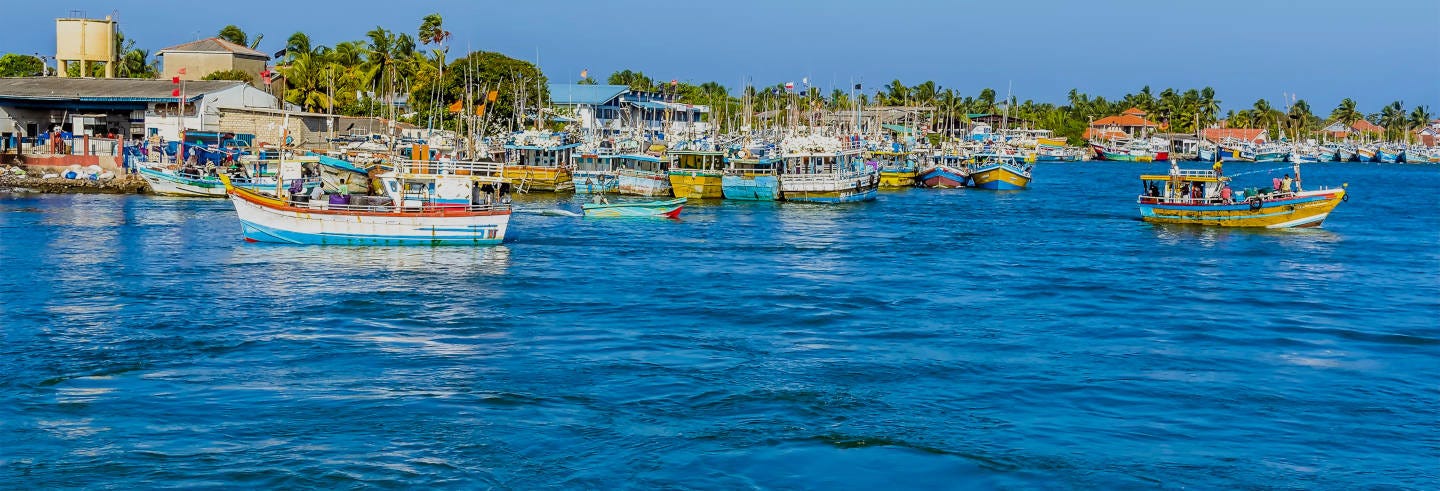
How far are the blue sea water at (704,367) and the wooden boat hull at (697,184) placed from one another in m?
24.1

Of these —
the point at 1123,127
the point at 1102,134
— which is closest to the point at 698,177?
the point at 1102,134

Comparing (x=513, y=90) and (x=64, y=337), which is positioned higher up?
(x=513, y=90)

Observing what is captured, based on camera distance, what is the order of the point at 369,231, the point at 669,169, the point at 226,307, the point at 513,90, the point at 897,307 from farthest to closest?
the point at 513,90, the point at 669,169, the point at 369,231, the point at 897,307, the point at 226,307

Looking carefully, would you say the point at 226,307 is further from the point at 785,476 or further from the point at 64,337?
the point at 785,476

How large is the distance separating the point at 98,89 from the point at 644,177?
99.8 ft

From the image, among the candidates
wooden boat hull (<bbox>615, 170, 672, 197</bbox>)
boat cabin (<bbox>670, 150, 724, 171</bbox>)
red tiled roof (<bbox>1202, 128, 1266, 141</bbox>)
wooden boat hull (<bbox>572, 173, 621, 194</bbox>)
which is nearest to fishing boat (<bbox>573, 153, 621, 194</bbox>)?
wooden boat hull (<bbox>572, 173, 621, 194</bbox>)

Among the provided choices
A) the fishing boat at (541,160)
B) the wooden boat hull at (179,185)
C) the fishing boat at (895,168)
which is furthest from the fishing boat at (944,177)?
the wooden boat hull at (179,185)

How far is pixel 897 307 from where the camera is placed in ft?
104

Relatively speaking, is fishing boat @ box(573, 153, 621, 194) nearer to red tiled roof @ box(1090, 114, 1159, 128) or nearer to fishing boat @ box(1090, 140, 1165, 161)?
fishing boat @ box(1090, 140, 1165, 161)

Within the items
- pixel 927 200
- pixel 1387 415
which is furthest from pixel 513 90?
pixel 1387 415

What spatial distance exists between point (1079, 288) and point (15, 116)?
200 ft

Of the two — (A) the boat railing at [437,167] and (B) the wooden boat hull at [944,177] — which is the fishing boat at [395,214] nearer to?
(A) the boat railing at [437,167]

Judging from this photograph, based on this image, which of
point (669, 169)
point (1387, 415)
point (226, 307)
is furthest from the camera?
point (669, 169)

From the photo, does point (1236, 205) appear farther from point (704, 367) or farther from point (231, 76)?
point (231, 76)
